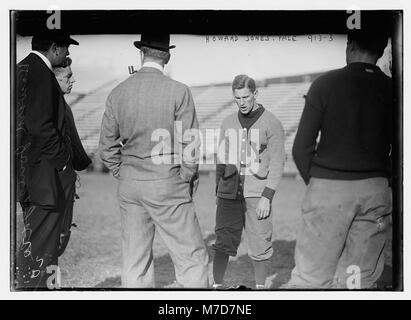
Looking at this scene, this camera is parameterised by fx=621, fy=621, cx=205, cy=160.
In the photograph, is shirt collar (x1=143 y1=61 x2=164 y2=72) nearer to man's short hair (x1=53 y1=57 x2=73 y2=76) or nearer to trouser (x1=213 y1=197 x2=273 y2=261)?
man's short hair (x1=53 y1=57 x2=73 y2=76)

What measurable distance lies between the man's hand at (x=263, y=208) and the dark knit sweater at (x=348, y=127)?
0.35 meters

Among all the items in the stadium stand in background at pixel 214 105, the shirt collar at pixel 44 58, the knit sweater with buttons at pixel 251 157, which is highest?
the shirt collar at pixel 44 58

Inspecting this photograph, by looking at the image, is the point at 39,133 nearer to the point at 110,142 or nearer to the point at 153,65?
the point at 110,142

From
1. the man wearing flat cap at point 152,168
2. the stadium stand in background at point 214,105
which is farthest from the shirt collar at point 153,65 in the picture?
the stadium stand in background at point 214,105

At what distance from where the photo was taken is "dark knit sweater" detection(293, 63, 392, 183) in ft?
14.1

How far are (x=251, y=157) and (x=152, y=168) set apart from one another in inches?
29.0

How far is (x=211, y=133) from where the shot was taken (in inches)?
179

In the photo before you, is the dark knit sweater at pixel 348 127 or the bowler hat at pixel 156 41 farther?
the bowler hat at pixel 156 41

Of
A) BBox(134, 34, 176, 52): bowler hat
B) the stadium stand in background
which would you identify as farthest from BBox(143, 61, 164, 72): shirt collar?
the stadium stand in background

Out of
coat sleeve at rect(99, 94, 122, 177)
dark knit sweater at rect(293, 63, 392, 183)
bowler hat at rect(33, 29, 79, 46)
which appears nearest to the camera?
dark knit sweater at rect(293, 63, 392, 183)

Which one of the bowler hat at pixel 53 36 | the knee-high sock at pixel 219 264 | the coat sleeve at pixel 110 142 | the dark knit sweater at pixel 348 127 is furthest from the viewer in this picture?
the knee-high sock at pixel 219 264

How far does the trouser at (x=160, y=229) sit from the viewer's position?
4312 mm

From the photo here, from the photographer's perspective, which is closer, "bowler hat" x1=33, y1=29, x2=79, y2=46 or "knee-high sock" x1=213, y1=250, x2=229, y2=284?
"bowler hat" x1=33, y1=29, x2=79, y2=46

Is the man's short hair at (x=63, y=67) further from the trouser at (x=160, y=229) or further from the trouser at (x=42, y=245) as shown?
the trouser at (x=160, y=229)
